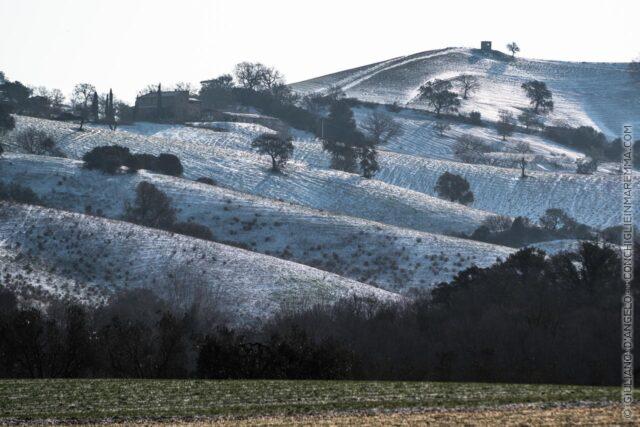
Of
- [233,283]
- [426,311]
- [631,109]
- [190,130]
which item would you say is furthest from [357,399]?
[631,109]

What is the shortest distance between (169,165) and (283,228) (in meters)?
23.7

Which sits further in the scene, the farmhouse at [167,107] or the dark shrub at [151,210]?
the farmhouse at [167,107]

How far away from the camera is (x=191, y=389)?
33.9 metres

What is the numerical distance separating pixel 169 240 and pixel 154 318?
14.0 meters

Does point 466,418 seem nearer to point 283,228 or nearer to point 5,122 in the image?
point 283,228

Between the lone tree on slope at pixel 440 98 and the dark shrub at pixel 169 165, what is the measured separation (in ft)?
203

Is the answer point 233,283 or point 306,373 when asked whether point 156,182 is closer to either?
point 233,283

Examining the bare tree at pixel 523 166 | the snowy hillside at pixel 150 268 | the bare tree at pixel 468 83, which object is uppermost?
the bare tree at pixel 468 83

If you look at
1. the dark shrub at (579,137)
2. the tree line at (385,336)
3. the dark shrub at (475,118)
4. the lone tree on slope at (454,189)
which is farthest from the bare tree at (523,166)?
the tree line at (385,336)

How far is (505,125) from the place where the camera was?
159 m

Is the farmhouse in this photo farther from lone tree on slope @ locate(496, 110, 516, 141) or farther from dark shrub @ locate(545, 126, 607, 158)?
dark shrub @ locate(545, 126, 607, 158)

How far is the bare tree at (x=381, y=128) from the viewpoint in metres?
151

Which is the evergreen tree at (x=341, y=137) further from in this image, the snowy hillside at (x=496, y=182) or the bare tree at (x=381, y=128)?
the bare tree at (x=381, y=128)

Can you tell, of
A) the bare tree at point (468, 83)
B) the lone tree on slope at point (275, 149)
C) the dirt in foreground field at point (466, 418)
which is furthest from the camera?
the bare tree at point (468, 83)
